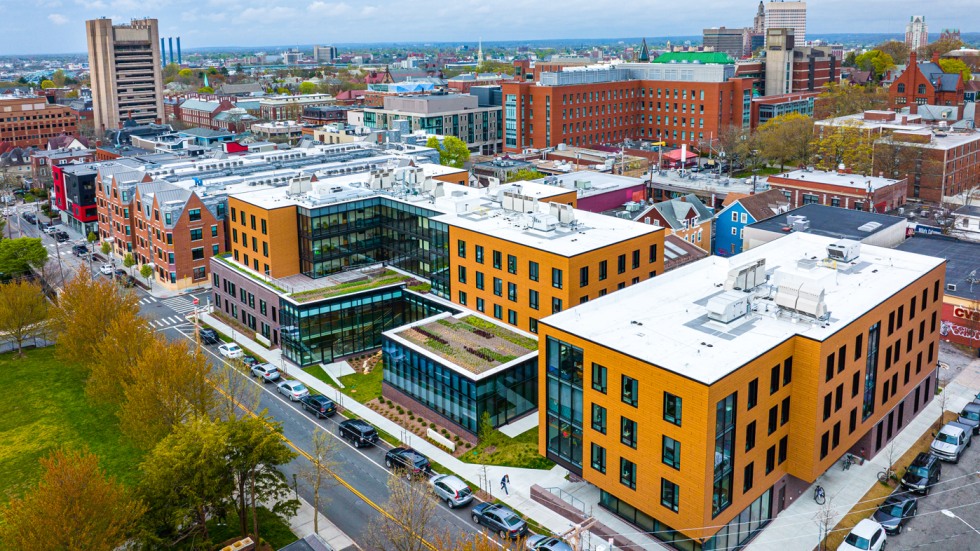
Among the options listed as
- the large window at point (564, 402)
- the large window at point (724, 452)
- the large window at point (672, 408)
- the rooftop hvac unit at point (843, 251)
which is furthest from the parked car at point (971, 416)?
the large window at point (564, 402)

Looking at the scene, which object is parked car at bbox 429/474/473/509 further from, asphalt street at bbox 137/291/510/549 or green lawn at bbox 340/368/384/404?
green lawn at bbox 340/368/384/404

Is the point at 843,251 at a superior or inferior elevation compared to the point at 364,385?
superior

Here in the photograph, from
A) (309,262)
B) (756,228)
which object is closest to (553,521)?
(309,262)

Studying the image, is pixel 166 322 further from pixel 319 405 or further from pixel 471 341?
pixel 471 341

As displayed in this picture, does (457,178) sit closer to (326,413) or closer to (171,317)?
(171,317)

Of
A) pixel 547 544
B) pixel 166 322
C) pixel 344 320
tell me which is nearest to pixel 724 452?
pixel 547 544

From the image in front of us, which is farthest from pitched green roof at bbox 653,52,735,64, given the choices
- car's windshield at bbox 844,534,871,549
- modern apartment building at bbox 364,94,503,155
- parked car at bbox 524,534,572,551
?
parked car at bbox 524,534,572,551

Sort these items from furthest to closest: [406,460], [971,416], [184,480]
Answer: [971,416], [406,460], [184,480]
